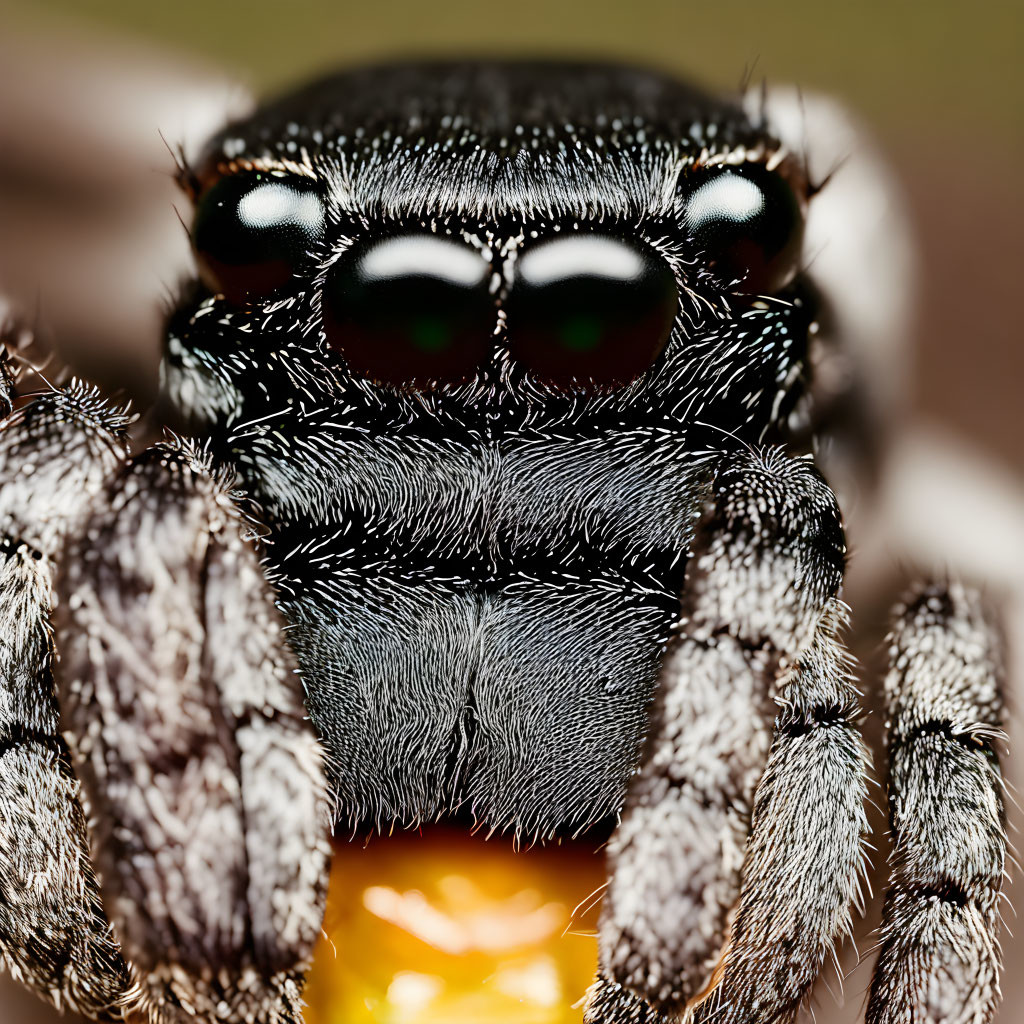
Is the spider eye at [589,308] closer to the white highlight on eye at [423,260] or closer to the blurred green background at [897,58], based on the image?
the white highlight on eye at [423,260]

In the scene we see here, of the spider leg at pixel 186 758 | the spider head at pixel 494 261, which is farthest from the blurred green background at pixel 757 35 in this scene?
the spider leg at pixel 186 758

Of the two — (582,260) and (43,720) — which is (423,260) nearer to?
(582,260)

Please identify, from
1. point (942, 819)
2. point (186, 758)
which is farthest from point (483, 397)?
point (942, 819)

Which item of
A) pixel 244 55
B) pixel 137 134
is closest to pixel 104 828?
pixel 137 134

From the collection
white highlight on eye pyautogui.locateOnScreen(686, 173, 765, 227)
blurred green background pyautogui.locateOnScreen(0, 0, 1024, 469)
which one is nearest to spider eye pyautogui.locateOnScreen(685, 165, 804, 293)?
white highlight on eye pyautogui.locateOnScreen(686, 173, 765, 227)

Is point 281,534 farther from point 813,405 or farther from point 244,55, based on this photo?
point 244,55

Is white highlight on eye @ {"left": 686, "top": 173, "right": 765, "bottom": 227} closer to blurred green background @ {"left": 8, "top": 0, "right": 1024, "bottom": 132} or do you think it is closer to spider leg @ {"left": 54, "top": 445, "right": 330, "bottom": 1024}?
spider leg @ {"left": 54, "top": 445, "right": 330, "bottom": 1024}

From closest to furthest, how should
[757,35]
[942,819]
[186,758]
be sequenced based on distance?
[186,758], [942,819], [757,35]
